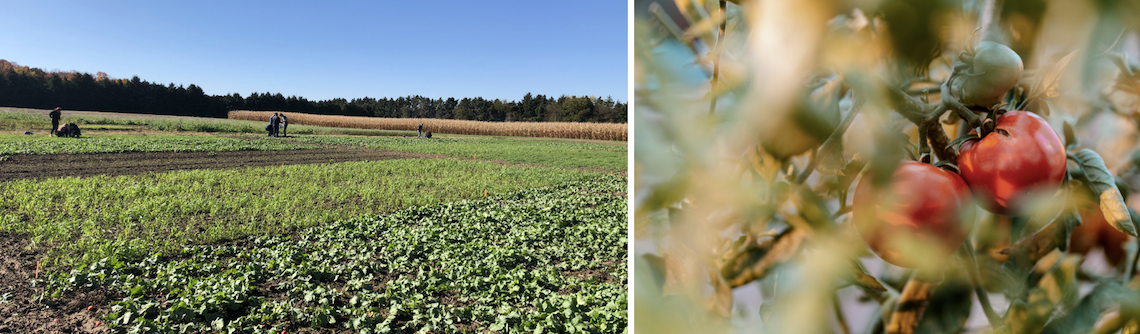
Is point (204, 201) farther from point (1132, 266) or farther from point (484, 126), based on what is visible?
point (484, 126)

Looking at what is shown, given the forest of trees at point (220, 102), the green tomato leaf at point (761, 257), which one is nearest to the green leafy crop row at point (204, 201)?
the green tomato leaf at point (761, 257)

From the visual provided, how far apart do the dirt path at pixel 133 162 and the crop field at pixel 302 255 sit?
31 cm

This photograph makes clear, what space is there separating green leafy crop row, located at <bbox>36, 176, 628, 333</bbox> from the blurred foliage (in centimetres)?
306

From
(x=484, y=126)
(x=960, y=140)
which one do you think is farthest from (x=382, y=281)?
(x=484, y=126)

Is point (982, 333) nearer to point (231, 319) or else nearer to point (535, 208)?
point (231, 319)

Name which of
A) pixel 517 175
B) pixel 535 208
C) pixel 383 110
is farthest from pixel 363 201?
pixel 383 110

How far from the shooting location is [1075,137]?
0.37m

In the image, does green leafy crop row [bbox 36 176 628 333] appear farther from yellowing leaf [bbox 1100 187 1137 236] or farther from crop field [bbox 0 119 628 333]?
yellowing leaf [bbox 1100 187 1137 236]

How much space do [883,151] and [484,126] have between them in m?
47.3

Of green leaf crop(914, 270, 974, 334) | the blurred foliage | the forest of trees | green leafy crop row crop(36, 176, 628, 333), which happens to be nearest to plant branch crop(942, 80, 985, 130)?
the blurred foliage

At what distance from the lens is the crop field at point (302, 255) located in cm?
348

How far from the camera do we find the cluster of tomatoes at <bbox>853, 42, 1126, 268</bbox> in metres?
0.36

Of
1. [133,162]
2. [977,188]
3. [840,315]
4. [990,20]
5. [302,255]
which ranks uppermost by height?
[990,20]

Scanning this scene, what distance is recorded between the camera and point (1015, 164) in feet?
1.21
